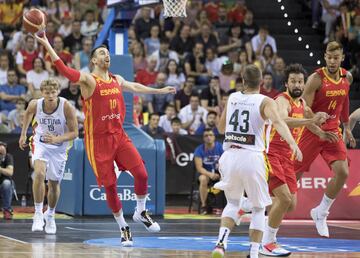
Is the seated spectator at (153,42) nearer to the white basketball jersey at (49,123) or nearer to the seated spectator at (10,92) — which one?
the seated spectator at (10,92)

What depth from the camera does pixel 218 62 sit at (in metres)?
24.1

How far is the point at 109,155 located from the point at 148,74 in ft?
32.6

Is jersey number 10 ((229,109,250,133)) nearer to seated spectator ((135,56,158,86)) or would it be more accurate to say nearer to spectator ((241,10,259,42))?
seated spectator ((135,56,158,86))

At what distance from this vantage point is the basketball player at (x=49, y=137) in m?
14.9

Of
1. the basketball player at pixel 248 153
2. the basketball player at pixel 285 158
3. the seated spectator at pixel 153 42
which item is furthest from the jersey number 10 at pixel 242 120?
the seated spectator at pixel 153 42

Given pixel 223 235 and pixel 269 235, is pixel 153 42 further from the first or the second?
pixel 223 235

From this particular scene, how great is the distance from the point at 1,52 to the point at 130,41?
9.76ft

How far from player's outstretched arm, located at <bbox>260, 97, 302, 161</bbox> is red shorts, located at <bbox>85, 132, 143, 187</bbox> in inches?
113

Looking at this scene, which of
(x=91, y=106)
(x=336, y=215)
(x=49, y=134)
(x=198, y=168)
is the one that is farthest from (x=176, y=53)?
(x=91, y=106)

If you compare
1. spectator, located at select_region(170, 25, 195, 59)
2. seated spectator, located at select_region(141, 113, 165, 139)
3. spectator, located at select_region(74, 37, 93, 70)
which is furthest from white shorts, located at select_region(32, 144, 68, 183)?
spectator, located at select_region(170, 25, 195, 59)

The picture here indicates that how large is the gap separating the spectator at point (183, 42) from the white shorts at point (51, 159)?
9.39 meters

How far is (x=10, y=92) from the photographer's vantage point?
70.6ft

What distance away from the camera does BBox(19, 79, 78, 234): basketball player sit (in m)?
14.9

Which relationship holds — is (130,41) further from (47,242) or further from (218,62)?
(47,242)
